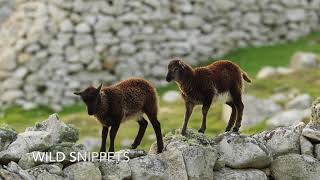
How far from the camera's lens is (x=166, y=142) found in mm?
16375

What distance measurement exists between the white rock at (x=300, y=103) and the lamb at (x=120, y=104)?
10.0m

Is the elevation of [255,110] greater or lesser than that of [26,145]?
lesser

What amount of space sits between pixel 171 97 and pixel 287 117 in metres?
4.75

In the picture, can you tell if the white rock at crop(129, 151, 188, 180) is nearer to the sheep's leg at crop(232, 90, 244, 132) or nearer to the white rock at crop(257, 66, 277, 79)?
the sheep's leg at crop(232, 90, 244, 132)

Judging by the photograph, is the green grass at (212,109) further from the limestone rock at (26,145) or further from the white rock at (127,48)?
the limestone rock at (26,145)

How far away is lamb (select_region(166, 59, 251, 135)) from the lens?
16.1m

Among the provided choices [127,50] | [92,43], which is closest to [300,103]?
[127,50]

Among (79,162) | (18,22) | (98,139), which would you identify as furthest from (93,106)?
(18,22)

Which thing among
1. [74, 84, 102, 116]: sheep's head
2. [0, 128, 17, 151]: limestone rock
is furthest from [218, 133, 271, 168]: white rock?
[0, 128, 17, 151]: limestone rock

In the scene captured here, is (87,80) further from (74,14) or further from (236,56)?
(236,56)

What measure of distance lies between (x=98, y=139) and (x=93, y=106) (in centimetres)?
957

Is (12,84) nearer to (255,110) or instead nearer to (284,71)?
(284,71)

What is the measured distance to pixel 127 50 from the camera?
102 feet

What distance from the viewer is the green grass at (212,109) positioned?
25.1 metres
